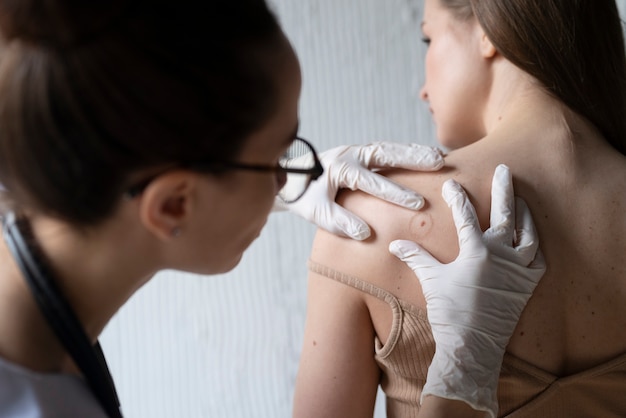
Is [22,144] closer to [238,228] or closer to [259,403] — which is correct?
[238,228]

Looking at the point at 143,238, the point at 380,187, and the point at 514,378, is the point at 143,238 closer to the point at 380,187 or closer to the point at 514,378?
the point at 380,187

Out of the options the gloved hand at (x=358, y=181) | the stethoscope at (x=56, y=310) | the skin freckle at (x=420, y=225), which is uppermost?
the stethoscope at (x=56, y=310)

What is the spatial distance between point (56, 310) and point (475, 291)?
0.62 metres

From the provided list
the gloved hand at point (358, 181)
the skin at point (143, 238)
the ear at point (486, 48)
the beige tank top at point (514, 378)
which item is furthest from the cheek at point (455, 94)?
the skin at point (143, 238)

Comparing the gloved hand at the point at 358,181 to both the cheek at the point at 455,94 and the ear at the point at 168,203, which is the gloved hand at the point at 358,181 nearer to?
the cheek at the point at 455,94

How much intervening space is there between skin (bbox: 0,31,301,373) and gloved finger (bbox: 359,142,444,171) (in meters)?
0.34

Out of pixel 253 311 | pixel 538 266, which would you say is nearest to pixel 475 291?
pixel 538 266

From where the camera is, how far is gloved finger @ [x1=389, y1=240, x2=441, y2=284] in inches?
43.6

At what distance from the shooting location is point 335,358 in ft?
3.92

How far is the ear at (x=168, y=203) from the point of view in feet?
2.57

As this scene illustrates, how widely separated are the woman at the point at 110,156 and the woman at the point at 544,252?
33cm

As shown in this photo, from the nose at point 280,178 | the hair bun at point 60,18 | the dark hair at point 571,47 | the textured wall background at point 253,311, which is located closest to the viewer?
the hair bun at point 60,18

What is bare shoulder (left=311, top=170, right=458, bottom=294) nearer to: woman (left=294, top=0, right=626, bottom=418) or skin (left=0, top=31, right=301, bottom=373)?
woman (left=294, top=0, right=626, bottom=418)

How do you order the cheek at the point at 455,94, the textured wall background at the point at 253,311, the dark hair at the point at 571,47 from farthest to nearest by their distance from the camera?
the textured wall background at the point at 253,311, the cheek at the point at 455,94, the dark hair at the point at 571,47
